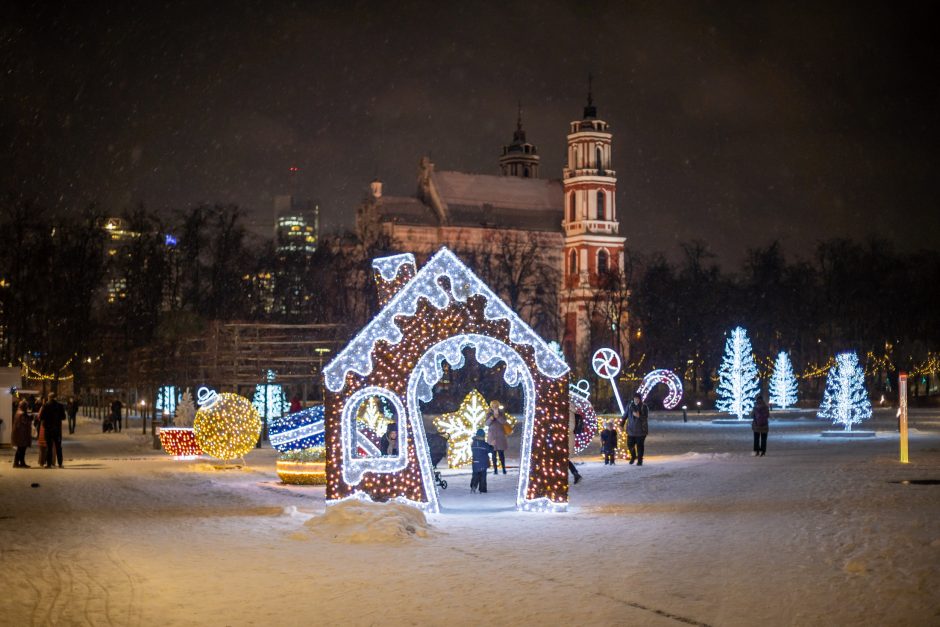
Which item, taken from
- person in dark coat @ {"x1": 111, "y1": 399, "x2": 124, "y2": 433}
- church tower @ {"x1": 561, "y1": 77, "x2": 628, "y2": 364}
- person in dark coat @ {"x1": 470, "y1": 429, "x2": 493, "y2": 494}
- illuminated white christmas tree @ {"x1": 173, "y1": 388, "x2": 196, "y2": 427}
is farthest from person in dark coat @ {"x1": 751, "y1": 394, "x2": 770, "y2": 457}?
church tower @ {"x1": 561, "y1": 77, "x2": 628, "y2": 364}

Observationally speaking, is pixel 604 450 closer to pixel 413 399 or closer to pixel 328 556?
pixel 413 399

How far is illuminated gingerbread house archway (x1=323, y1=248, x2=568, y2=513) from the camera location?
1714cm

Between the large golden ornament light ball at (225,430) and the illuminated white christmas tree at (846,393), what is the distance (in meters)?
22.7

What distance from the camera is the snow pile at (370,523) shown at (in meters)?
14.1

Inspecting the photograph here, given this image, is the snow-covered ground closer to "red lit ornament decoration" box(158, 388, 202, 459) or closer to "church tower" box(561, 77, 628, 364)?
"red lit ornament decoration" box(158, 388, 202, 459)

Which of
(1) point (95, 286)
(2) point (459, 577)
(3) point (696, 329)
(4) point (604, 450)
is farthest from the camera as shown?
(3) point (696, 329)

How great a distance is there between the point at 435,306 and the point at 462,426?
8325mm

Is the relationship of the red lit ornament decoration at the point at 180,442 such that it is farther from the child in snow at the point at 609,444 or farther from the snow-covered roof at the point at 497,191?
the snow-covered roof at the point at 497,191

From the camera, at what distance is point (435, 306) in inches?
687

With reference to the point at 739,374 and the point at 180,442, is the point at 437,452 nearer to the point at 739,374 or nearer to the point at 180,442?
the point at 180,442

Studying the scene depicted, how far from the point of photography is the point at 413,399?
17.4 meters

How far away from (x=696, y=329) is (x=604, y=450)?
48.7m

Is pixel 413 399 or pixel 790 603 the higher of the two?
pixel 413 399

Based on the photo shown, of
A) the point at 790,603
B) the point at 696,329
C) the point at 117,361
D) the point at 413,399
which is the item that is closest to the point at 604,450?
the point at 413,399
